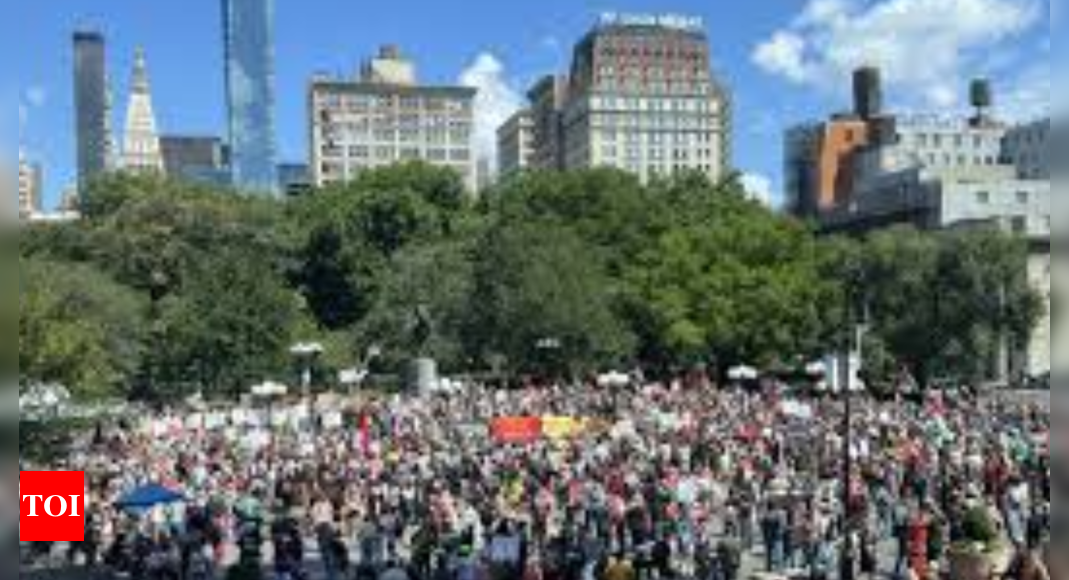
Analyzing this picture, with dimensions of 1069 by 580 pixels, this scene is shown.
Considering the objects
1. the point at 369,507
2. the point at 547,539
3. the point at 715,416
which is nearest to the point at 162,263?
the point at 715,416

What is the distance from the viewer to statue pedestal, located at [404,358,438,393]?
2648 inches

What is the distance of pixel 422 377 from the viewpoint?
67.9m

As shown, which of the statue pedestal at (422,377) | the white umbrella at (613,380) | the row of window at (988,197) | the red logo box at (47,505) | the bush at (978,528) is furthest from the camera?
the row of window at (988,197)

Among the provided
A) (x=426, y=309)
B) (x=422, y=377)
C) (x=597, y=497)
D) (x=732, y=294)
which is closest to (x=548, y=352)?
(x=426, y=309)

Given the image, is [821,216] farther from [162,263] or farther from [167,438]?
[167,438]

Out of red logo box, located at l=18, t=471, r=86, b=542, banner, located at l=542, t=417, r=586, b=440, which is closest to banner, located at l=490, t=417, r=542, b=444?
banner, located at l=542, t=417, r=586, b=440

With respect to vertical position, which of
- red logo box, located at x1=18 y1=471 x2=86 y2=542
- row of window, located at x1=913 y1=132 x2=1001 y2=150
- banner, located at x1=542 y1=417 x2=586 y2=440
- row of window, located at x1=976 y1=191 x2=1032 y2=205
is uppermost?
row of window, located at x1=913 y1=132 x2=1001 y2=150

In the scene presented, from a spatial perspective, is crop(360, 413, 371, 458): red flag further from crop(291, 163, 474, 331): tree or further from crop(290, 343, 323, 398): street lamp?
crop(291, 163, 474, 331): tree

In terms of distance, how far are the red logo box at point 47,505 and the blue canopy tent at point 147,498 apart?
2513 centimetres

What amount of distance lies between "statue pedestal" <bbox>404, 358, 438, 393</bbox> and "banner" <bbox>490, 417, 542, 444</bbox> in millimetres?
17079

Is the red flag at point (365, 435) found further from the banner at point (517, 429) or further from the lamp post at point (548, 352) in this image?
the lamp post at point (548, 352)

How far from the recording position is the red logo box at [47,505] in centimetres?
708

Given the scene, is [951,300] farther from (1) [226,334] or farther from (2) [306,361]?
(1) [226,334]

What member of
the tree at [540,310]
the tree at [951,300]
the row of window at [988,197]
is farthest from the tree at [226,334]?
the row of window at [988,197]
